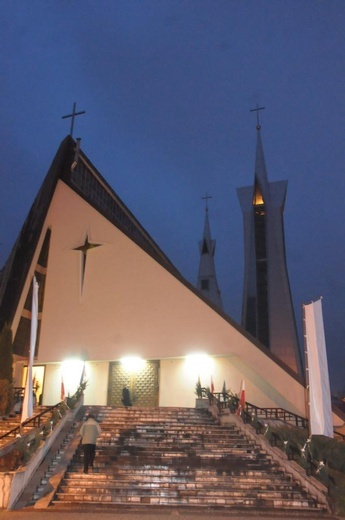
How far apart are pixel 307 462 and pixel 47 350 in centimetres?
1305

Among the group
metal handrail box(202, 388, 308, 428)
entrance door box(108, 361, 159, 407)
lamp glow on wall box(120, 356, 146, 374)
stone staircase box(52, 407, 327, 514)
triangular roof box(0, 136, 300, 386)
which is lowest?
stone staircase box(52, 407, 327, 514)

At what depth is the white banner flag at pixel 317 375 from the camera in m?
9.62

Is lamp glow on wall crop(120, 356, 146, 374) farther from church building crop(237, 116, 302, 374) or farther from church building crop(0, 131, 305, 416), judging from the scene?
church building crop(237, 116, 302, 374)

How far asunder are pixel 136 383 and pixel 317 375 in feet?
40.7

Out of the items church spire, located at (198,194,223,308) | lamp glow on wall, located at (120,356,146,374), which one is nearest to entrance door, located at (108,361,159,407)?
lamp glow on wall, located at (120,356,146,374)

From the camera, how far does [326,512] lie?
351 inches

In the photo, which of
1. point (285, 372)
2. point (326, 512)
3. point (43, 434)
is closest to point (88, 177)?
point (285, 372)

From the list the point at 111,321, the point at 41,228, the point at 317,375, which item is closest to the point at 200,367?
the point at 111,321

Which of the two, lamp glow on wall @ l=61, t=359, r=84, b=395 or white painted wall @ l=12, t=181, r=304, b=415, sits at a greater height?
white painted wall @ l=12, t=181, r=304, b=415

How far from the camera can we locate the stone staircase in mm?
9328

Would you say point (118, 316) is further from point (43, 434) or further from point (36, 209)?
point (43, 434)

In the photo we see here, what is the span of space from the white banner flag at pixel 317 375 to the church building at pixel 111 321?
9004 mm

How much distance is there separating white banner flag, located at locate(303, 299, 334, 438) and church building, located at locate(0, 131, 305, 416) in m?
9.00

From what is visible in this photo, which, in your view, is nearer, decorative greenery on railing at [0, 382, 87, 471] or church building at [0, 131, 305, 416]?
decorative greenery on railing at [0, 382, 87, 471]
